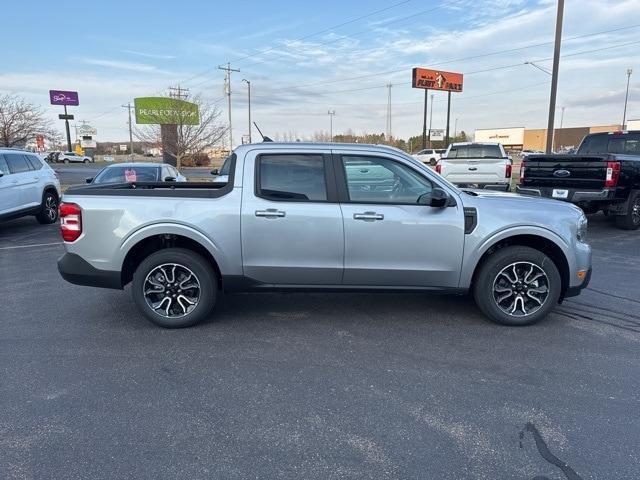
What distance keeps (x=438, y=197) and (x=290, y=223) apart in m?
1.42

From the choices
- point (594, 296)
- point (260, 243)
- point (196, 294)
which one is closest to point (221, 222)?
point (260, 243)

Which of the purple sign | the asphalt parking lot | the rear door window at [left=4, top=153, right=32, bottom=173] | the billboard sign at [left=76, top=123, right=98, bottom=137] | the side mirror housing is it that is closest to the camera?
the asphalt parking lot

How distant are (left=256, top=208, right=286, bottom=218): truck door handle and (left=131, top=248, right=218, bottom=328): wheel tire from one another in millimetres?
761

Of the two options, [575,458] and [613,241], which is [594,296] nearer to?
[575,458]

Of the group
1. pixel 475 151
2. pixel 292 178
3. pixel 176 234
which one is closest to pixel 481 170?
pixel 475 151

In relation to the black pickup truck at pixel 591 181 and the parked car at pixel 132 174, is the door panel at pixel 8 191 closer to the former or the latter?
the parked car at pixel 132 174

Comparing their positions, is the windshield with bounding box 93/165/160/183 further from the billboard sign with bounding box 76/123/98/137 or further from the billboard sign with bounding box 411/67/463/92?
the billboard sign with bounding box 76/123/98/137

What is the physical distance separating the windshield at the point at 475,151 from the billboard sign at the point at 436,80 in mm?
29791

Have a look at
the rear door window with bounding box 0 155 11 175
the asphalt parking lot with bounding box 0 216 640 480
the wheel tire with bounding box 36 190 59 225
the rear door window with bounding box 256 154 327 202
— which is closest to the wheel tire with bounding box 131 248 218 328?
the asphalt parking lot with bounding box 0 216 640 480

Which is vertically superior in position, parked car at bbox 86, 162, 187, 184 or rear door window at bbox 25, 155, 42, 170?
rear door window at bbox 25, 155, 42, 170

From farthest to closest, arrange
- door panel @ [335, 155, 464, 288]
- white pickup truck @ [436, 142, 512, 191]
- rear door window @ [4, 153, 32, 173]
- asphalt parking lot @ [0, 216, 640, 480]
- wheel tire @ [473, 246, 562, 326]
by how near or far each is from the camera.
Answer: white pickup truck @ [436, 142, 512, 191] → rear door window @ [4, 153, 32, 173] → wheel tire @ [473, 246, 562, 326] → door panel @ [335, 155, 464, 288] → asphalt parking lot @ [0, 216, 640, 480]

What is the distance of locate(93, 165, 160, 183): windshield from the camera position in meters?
11.1

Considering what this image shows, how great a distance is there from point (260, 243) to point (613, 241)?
7934mm

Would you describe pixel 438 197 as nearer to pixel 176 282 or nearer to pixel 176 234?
pixel 176 234
